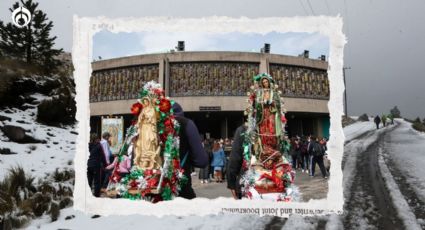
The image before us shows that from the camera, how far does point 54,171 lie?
866cm

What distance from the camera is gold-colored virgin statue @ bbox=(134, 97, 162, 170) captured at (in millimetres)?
3965

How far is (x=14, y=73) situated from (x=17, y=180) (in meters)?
6.38

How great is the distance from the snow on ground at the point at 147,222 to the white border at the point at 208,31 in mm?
1447

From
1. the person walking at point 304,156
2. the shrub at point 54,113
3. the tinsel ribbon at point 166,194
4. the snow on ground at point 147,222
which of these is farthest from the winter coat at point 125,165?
the person walking at point 304,156

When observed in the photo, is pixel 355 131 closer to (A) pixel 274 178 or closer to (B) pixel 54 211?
(A) pixel 274 178

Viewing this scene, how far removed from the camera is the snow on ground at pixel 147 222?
5.48 metres

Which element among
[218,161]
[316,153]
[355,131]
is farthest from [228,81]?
[355,131]

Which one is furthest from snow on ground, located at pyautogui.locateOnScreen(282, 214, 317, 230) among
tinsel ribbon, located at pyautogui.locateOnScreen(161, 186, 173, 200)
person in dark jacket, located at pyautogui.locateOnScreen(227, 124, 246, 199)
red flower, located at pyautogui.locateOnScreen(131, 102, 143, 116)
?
red flower, located at pyautogui.locateOnScreen(131, 102, 143, 116)

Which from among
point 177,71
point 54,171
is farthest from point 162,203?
point 177,71

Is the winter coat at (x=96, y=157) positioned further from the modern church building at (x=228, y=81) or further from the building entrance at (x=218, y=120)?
the building entrance at (x=218, y=120)

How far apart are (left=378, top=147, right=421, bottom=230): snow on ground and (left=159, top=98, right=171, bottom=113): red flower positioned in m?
4.77

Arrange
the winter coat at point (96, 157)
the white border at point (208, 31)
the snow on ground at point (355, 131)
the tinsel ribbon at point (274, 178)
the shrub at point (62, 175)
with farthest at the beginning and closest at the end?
1. the snow on ground at point (355, 131)
2. the shrub at point (62, 175)
3. the winter coat at point (96, 157)
4. the tinsel ribbon at point (274, 178)
5. the white border at point (208, 31)

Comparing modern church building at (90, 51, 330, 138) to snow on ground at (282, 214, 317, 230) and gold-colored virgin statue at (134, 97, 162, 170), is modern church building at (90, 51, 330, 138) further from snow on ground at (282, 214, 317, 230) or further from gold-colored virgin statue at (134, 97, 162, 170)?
gold-colored virgin statue at (134, 97, 162, 170)

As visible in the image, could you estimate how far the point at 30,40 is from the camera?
41.2 ft
